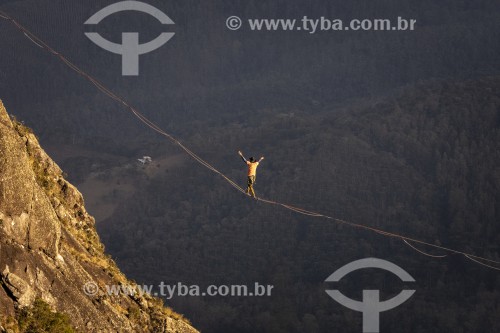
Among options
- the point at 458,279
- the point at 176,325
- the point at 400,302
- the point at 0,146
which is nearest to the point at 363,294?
the point at 400,302

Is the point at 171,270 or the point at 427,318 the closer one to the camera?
the point at 427,318

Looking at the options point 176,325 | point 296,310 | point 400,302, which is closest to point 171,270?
point 296,310

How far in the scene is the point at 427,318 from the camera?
15825cm

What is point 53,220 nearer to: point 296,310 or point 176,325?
point 176,325

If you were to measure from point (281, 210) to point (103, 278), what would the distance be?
15379cm

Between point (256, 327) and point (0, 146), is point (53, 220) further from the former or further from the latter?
point (256, 327)

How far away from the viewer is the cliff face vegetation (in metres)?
39.0

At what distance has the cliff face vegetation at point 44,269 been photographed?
128 ft

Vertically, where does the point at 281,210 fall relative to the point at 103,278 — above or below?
above

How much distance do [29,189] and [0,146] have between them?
1870 mm

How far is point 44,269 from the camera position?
40781mm

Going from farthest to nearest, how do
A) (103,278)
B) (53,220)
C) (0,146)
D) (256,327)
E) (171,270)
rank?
(171,270) < (256,327) < (103,278) < (53,220) < (0,146)

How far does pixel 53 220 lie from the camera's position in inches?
1663

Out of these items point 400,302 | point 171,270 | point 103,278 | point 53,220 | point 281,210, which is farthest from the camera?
point 281,210
